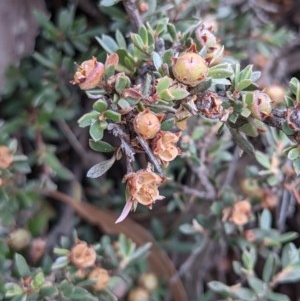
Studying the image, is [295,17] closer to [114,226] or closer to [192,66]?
[114,226]

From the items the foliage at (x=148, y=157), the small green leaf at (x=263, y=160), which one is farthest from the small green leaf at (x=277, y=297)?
the small green leaf at (x=263, y=160)

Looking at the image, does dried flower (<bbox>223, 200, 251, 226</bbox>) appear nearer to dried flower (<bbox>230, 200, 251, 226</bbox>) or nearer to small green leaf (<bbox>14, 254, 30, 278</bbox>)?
dried flower (<bbox>230, 200, 251, 226</bbox>)

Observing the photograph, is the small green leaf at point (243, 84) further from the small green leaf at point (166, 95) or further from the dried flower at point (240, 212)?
the dried flower at point (240, 212)

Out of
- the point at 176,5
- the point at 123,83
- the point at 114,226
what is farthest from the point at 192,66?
the point at 114,226

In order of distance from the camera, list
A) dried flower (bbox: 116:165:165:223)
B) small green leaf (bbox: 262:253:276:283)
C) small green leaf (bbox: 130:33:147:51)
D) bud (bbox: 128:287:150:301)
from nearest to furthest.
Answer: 1. dried flower (bbox: 116:165:165:223)
2. small green leaf (bbox: 130:33:147:51)
3. small green leaf (bbox: 262:253:276:283)
4. bud (bbox: 128:287:150:301)

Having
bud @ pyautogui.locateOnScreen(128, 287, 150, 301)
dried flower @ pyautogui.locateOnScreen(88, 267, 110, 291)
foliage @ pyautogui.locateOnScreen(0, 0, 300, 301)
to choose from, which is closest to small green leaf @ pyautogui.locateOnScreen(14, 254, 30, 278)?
foliage @ pyautogui.locateOnScreen(0, 0, 300, 301)

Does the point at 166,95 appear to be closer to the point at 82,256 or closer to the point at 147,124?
the point at 147,124

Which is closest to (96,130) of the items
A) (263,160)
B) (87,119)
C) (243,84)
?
(87,119)
